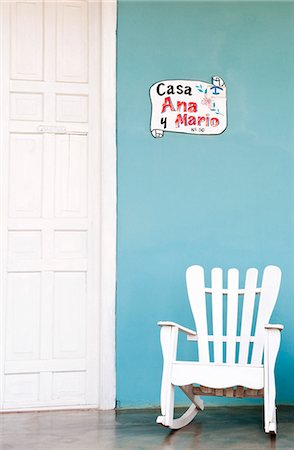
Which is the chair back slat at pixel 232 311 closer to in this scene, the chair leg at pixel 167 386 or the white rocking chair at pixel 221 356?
the white rocking chair at pixel 221 356

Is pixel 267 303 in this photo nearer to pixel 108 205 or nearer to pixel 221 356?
pixel 221 356

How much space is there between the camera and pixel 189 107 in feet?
15.5

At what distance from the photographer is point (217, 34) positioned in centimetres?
478

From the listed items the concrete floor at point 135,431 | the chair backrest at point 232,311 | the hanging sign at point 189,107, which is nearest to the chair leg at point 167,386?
the concrete floor at point 135,431

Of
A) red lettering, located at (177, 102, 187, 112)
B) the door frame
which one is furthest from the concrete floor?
red lettering, located at (177, 102, 187, 112)

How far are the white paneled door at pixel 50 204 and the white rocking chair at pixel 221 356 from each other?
791mm

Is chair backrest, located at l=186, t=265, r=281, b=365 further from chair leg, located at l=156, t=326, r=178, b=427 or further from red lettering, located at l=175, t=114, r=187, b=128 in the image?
red lettering, located at l=175, t=114, r=187, b=128

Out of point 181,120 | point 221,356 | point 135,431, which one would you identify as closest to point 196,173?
point 181,120

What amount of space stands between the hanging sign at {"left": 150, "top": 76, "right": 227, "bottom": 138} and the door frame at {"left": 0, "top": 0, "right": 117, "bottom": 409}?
31cm

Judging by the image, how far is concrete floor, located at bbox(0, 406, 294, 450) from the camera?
3.53m

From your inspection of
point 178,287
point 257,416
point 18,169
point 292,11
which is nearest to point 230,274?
point 178,287

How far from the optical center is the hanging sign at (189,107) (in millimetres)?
4676

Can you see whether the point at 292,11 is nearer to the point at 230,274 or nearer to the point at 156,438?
the point at 230,274

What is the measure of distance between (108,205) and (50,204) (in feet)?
1.26
